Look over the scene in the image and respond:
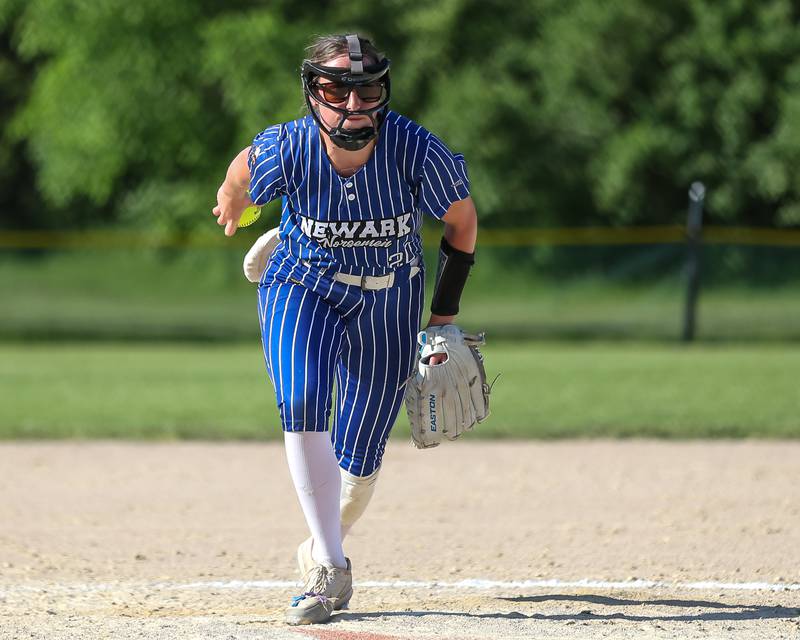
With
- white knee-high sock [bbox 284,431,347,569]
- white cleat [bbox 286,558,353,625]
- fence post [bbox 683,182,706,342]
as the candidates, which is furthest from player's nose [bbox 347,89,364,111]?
fence post [bbox 683,182,706,342]

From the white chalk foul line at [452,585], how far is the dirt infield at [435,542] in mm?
11

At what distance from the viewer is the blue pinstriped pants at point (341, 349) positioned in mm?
4004

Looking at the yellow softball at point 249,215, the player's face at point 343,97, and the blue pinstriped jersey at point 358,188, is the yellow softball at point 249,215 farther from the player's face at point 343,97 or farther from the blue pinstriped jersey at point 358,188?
the player's face at point 343,97

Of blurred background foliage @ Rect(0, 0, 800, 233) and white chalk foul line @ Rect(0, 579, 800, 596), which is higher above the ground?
blurred background foliage @ Rect(0, 0, 800, 233)

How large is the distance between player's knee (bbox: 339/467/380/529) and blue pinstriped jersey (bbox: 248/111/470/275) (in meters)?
0.73

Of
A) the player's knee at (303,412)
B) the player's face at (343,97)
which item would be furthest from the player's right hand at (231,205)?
the player's knee at (303,412)

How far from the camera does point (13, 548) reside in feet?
17.5

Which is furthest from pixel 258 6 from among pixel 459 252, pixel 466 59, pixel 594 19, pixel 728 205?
pixel 459 252

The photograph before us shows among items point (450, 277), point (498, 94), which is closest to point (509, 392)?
point (450, 277)

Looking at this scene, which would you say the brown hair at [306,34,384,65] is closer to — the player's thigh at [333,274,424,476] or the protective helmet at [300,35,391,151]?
the protective helmet at [300,35,391,151]

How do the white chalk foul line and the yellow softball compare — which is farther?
the white chalk foul line

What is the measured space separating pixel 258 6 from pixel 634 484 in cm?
1680

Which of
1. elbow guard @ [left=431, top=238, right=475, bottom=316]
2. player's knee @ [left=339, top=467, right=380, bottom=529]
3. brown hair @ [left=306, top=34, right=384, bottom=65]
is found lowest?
player's knee @ [left=339, top=467, right=380, bottom=529]

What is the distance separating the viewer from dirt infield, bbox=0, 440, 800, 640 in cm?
403
